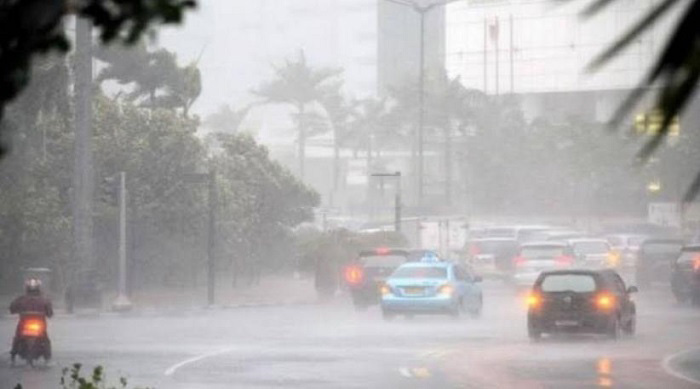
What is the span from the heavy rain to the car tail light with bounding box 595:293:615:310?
13 cm

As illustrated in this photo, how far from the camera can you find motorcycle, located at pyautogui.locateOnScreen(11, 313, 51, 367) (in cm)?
2747

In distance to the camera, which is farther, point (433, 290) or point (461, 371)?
point (433, 290)

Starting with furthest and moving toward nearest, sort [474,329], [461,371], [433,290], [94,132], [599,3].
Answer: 1. [94,132]
2. [433,290]
3. [474,329]
4. [461,371]
5. [599,3]

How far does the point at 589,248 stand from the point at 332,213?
45.6 meters

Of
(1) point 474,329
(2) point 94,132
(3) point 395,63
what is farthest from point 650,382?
(3) point 395,63

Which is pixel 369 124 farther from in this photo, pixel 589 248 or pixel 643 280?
pixel 643 280

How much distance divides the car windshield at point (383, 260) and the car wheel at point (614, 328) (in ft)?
51.8

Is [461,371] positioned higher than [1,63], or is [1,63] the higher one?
[1,63]

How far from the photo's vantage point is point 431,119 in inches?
4614

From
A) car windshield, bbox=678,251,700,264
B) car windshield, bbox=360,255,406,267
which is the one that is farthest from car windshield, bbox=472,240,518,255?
car windshield, bbox=678,251,700,264

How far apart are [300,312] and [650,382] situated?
24980 mm

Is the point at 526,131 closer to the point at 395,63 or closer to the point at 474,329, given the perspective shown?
the point at 395,63

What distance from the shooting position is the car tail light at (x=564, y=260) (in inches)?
2243

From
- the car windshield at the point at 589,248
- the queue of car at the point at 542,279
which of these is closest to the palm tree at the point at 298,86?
the queue of car at the point at 542,279
